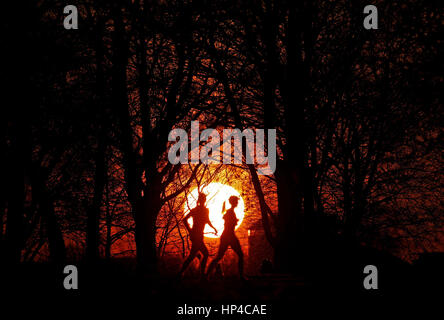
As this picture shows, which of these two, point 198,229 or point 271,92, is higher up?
point 271,92

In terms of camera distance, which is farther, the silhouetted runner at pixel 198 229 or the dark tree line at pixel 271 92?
the dark tree line at pixel 271 92

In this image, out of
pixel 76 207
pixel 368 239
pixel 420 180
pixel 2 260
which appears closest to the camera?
pixel 2 260

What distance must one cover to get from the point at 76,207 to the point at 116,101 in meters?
6.08

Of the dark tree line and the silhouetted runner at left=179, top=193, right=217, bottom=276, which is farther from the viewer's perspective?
the dark tree line

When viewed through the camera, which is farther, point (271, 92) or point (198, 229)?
point (271, 92)

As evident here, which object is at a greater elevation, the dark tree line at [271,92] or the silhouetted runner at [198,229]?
the dark tree line at [271,92]

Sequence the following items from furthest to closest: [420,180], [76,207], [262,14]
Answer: [76,207] < [420,180] < [262,14]

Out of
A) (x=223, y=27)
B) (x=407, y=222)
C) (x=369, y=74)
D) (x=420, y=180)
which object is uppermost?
(x=223, y=27)

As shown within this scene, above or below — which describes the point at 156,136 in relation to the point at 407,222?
above

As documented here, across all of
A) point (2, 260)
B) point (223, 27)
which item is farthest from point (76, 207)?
point (223, 27)

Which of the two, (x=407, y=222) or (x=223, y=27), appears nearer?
(x=223, y=27)

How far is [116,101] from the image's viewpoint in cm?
1064

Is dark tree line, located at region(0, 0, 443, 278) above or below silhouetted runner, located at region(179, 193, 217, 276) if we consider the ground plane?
above

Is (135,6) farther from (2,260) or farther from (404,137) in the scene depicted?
(404,137)
